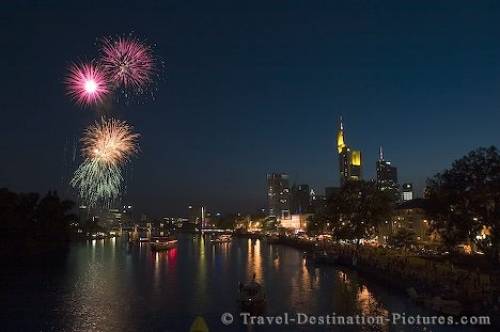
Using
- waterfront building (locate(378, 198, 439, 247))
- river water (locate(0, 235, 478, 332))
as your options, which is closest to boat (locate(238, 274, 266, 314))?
river water (locate(0, 235, 478, 332))

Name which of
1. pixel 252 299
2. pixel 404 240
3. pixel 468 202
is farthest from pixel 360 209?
pixel 252 299

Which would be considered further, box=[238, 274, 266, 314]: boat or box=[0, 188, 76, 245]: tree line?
box=[0, 188, 76, 245]: tree line

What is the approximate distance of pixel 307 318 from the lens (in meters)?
37.6

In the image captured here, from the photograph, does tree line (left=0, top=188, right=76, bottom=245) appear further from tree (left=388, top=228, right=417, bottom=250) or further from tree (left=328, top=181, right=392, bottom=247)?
tree (left=388, top=228, right=417, bottom=250)

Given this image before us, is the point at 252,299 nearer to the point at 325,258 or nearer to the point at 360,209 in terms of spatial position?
the point at 360,209

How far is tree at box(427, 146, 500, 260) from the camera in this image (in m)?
45.5

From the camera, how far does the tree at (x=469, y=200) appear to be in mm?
45500

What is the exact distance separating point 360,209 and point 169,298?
40.3 meters

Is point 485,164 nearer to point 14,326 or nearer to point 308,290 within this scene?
point 308,290

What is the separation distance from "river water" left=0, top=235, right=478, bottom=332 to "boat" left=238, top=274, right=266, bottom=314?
3.19ft

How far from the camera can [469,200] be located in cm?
4706

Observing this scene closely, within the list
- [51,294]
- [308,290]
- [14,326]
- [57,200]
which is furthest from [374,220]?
[57,200]

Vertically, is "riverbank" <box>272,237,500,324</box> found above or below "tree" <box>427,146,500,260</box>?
below

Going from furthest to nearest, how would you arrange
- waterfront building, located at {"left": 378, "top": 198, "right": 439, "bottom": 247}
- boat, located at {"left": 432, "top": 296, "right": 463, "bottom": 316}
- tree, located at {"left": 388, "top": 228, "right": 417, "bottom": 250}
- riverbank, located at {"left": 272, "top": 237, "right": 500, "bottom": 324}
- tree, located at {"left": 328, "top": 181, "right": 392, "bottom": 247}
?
1. waterfront building, located at {"left": 378, "top": 198, "right": 439, "bottom": 247}
2. tree, located at {"left": 388, "top": 228, "right": 417, "bottom": 250}
3. tree, located at {"left": 328, "top": 181, "right": 392, "bottom": 247}
4. boat, located at {"left": 432, "top": 296, "right": 463, "bottom": 316}
5. riverbank, located at {"left": 272, "top": 237, "right": 500, "bottom": 324}
